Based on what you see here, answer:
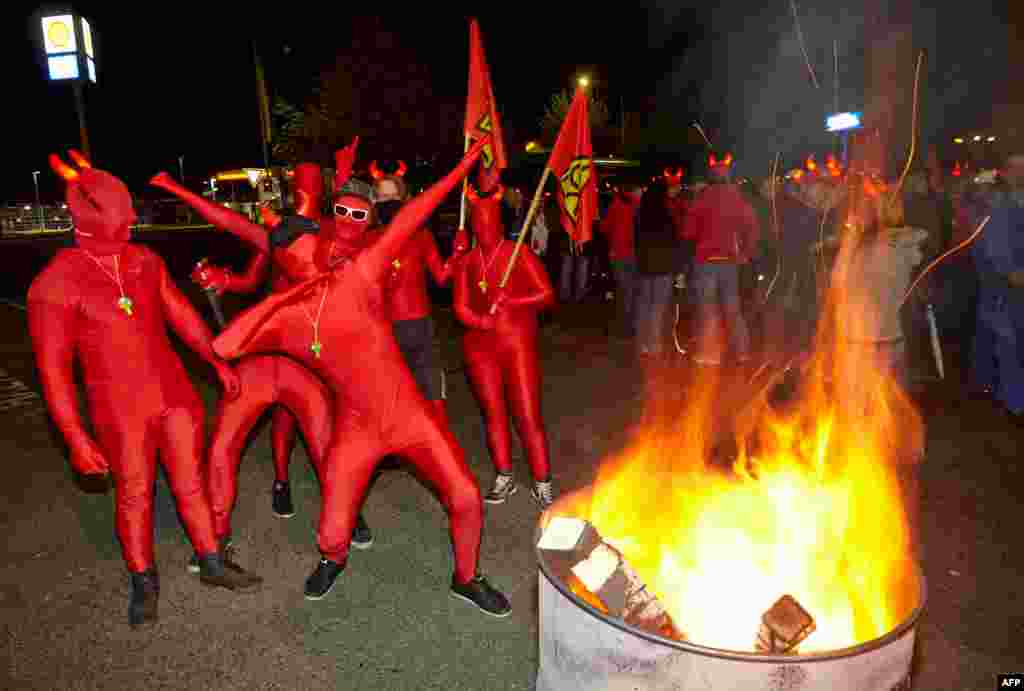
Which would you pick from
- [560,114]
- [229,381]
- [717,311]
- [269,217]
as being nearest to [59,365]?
[229,381]

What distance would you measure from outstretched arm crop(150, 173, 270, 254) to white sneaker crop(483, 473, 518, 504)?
2.03 metres

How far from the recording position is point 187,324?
11.7 ft

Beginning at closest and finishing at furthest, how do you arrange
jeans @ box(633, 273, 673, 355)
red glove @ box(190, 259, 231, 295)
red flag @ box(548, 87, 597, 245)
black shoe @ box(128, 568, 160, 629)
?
black shoe @ box(128, 568, 160, 629), red glove @ box(190, 259, 231, 295), red flag @ box(548, 87, 597, 245), jeans @ box(633, 273, 673, 355)

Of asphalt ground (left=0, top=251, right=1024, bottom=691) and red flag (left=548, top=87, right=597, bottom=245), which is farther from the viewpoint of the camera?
red flag (left=548, top=87, right=597, bottom=245)

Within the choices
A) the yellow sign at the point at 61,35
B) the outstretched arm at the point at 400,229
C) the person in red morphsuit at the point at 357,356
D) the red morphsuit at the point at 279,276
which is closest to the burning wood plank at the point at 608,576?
the person in red morphsuit at the point at 357,356

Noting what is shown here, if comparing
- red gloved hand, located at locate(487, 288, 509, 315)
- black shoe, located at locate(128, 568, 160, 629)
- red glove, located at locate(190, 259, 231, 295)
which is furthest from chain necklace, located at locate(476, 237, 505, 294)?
black shoe, located at locate(128, 568, 160, 629)

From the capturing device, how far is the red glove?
3.69 metres

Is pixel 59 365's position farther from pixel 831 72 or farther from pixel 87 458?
pixel 831 72

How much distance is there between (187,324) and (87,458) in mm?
747

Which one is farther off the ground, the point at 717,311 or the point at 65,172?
the point at 65,172

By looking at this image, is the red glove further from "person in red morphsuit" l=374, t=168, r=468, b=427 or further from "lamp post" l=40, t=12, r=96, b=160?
"lamp post" l=40, t=12, r=96, b=160

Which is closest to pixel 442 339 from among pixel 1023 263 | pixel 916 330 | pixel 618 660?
pixel 916 330

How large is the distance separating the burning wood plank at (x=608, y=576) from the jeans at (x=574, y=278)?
10.2 metres

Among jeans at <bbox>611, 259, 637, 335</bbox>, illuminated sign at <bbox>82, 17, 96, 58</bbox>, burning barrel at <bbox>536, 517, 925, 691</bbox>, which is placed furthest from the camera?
illuminated sign at <bbox>82, 17, 96, 58</bbox>
